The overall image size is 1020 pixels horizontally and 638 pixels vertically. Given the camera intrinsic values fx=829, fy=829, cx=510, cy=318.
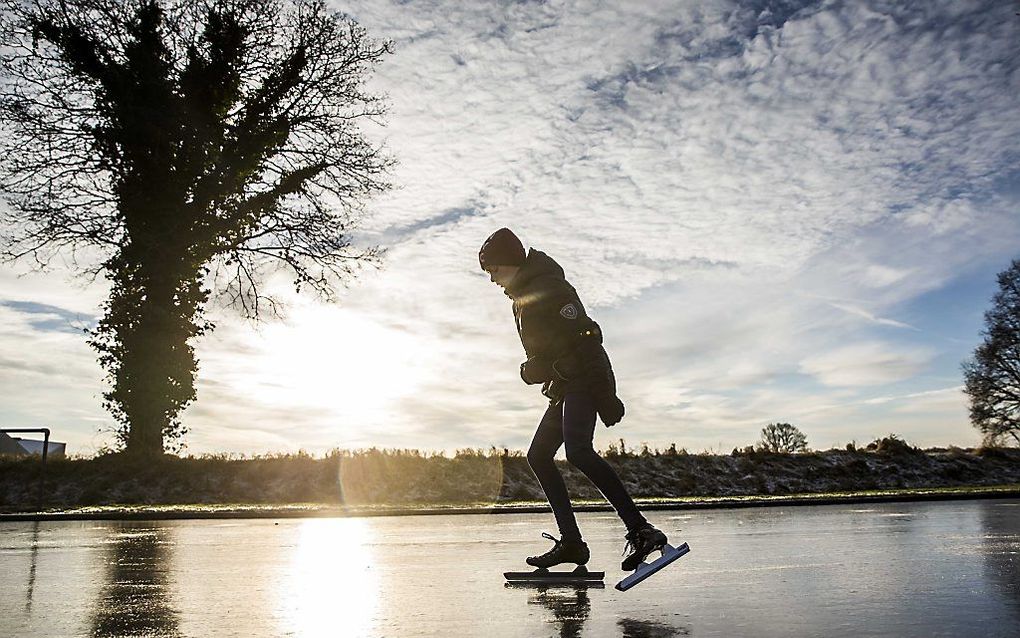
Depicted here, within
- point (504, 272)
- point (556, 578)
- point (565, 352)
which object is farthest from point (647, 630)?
point (504, 272)

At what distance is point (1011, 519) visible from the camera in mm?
9617

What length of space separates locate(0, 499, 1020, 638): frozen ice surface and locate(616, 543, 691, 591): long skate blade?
0.10m

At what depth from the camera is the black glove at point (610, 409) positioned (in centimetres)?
500

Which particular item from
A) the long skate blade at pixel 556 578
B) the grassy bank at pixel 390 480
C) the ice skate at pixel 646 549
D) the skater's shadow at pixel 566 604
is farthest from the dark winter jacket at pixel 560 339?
the grassy bank at pixel 390 480

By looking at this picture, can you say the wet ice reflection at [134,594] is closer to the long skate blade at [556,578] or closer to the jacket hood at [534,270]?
the long skate blade at [556,578]

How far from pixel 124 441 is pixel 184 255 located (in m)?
4.80

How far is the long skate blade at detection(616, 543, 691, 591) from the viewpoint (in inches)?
171

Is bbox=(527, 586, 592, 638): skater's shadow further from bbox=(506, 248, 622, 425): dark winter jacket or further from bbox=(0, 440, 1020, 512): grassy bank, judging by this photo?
bbox=(0, 440, 1020, 512): grassy bank

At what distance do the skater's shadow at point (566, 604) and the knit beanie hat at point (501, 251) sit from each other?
197 centimetres

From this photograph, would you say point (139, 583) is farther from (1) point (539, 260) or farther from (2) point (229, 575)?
(1) point (539, 260)

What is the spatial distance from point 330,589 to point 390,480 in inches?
583

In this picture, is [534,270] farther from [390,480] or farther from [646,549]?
[390,480]

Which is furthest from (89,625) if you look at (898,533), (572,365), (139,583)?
(898,533)

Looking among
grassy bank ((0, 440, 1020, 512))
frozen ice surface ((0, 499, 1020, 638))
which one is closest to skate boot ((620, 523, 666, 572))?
frozen ice surface ((0, 499, 1020, 638))
